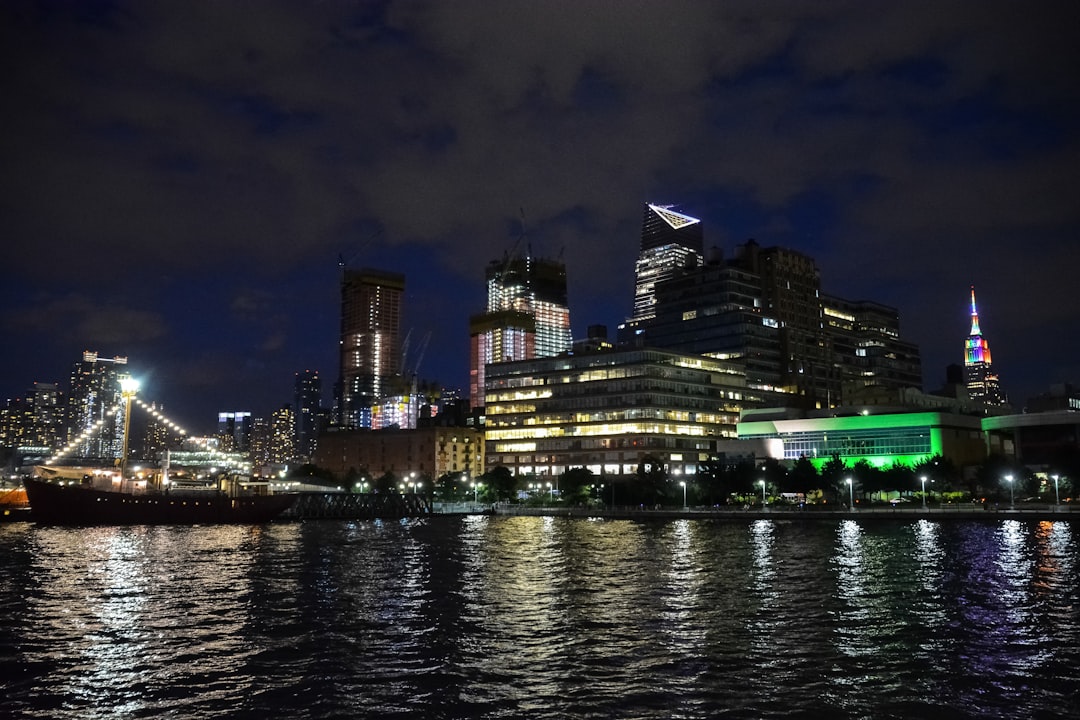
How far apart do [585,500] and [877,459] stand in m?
68.0

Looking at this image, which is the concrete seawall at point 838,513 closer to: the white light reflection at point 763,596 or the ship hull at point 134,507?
the white light reflection at point 763,596

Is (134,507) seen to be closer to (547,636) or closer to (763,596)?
(763,596)

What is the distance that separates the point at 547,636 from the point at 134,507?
12082 centimetres

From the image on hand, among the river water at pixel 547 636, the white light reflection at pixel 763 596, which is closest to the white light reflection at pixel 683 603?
the river water at pixel 547 636

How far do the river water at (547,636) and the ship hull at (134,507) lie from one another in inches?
2417

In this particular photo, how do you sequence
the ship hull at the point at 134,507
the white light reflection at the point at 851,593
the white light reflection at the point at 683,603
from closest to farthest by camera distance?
1. the white light reflection at the point at 851,593
2. the white light reflection at the point at 683,603
3. the ship hull at the point at 134,507

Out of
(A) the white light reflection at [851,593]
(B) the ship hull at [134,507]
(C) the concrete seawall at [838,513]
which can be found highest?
(B) the ship hull at [134,507]

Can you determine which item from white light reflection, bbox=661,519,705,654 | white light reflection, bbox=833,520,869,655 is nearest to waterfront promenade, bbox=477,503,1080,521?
white light reflection, bbox=833,520,869,655

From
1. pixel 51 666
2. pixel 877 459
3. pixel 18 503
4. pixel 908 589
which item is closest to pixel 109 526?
pixel 18 503

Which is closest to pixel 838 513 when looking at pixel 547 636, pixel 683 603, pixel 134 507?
pixel 683 603

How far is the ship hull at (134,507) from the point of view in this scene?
434ft

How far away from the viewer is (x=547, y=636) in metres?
38.0

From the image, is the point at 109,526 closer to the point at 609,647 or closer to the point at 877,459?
the point at 609,647

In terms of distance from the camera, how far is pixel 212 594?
52.7 meters
